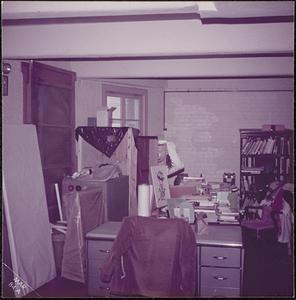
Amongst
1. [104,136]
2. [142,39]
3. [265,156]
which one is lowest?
[265,156]

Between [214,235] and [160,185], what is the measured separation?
3.98 ft

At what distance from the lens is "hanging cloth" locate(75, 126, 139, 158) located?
5.89 m

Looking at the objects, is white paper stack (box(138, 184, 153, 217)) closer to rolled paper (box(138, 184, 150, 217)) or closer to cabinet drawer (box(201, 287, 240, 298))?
rolled paper (box(138, 184, 150, 217))

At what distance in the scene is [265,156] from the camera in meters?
8.07

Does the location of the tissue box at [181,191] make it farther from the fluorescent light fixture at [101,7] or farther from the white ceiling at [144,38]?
the fluorescent light fixture at [101,7]

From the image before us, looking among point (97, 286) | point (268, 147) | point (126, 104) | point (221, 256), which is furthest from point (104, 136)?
point (268, 147)

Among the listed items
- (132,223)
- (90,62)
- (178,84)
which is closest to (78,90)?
(90,62)

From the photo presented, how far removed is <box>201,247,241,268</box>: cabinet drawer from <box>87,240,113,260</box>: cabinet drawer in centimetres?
90

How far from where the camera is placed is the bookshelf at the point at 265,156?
26.0 feet

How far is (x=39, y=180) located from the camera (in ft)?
16.3

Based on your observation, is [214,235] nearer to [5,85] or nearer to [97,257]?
[97,257]

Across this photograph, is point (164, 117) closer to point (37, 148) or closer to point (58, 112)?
point (58, 112)

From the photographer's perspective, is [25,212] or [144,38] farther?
[25,212]

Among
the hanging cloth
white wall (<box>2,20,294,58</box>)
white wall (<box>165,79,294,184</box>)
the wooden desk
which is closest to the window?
white wall (<box>165,79,294,184</box>)
